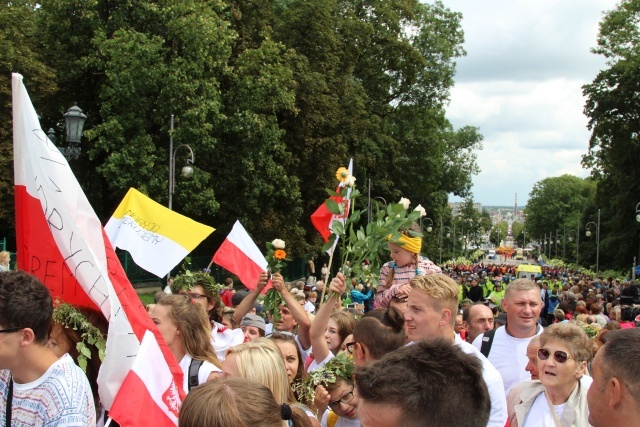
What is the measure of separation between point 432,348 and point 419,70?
38.0 meters

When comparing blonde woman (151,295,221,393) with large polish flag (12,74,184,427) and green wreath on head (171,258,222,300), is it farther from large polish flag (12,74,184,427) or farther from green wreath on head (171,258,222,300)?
green wreath on head (171,258,222,300)

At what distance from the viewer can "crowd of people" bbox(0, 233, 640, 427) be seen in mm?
2285

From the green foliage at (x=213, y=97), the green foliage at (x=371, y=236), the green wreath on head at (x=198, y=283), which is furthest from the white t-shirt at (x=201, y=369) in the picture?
the green foliage at (x=213, y=97)

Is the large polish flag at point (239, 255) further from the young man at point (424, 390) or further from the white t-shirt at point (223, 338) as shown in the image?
the young man at point (424, 390)

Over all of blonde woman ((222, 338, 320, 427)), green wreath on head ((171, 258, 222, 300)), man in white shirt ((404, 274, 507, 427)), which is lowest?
blonde woman ((222, 338, 320, 427))

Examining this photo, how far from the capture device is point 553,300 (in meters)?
18.1

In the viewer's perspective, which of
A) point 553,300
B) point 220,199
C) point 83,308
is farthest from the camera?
point 220,199

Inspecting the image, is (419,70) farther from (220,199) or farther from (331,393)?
(331,393)

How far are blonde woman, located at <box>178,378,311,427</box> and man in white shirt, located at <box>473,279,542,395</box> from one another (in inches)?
120

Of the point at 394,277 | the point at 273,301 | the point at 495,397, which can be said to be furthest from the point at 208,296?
the point at 495,397

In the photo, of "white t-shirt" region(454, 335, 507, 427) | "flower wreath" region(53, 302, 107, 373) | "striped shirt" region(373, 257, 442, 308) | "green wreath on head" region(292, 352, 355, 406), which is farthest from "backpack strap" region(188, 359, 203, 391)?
"white t-shirt" region(454, 335, 507, 427)

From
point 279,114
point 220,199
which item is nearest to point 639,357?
point 220,199

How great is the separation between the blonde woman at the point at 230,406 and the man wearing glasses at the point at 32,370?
0.73m

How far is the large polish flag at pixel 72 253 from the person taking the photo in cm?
361
